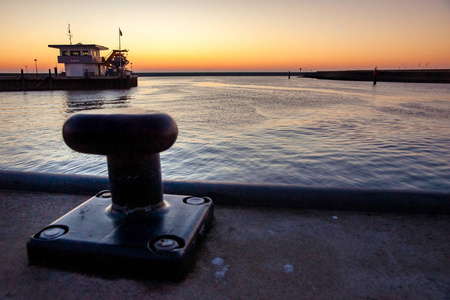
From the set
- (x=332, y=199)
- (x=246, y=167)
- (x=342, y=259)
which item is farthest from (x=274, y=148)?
(x=342, y=259)

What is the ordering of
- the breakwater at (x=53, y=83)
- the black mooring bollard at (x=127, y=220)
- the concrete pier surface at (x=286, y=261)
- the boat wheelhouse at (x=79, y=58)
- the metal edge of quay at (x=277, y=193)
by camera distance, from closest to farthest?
1. the concrete pier surface at (x=286, y=261)
2. the black mooring bollard at (x=127, y=220)
3. the metal edge of quay at (x=277, y=193)
4. the breakwater at (x=53, y=83)
5. the boat wheelhouse at (x=79, y=58)

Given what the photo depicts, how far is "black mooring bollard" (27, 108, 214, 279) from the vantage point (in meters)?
1.49

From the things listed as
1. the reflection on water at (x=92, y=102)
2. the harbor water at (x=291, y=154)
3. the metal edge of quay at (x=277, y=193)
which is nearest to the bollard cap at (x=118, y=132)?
the metal edge of quay at (x=277, y=193)

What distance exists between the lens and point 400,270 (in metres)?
1.54

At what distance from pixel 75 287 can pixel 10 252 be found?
2.04ft

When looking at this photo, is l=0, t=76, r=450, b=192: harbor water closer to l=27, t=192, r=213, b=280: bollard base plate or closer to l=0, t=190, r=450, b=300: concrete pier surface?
l=0, t=190, r=450, b=300: concrete pier surface

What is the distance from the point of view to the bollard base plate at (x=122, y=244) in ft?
4.79

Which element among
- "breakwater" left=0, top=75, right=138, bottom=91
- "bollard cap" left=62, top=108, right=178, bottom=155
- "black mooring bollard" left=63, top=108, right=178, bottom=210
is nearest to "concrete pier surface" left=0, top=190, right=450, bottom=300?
"black mooring bollard" left=63, top=108, right=178, bottom=210

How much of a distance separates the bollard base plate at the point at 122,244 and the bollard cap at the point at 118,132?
1.44ft

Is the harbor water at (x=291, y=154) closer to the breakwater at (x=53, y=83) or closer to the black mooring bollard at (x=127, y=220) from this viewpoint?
the black mooring bollard at (x=127, y=220)

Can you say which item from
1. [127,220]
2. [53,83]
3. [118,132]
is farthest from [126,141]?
[53,83]

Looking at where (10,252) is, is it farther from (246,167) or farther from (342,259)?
(246,167)

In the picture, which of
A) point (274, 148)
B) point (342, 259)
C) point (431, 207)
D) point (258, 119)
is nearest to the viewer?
point (342, 259)

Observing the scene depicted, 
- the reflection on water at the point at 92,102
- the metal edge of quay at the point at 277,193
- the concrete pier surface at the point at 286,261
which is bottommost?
the reflection on water at the point at 92,102
